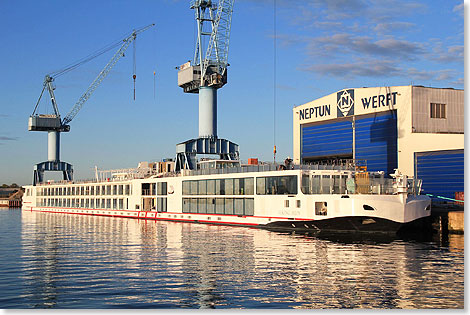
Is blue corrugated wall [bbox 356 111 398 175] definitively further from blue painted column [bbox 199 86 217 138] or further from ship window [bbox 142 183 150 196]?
ship window [bbox 142 183 150 196]

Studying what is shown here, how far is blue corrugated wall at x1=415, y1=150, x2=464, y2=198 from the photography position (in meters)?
85.7

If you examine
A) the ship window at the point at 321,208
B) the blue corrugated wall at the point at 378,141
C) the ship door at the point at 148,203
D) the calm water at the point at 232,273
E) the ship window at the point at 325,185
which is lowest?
the calm water at the point at 232,273

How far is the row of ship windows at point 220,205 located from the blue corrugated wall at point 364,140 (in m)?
34.6

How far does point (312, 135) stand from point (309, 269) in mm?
81387

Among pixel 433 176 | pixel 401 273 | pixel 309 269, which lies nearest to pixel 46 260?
pixel 309 269

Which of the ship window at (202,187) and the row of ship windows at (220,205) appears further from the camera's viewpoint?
the ship window at (202,187)

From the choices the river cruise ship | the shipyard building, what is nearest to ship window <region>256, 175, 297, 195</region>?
the river cruise ship

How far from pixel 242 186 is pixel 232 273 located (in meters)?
41.3

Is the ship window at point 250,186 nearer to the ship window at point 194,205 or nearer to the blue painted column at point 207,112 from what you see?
the ship window at point 194,205

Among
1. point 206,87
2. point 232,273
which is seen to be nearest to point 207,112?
point 206,87

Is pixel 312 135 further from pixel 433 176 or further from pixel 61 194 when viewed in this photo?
pixel 61 194

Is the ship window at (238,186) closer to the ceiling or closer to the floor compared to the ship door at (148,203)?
closer to the ceiling

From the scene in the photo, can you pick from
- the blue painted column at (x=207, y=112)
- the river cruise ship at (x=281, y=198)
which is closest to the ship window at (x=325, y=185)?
the river cruise ship at (x=281, y=198)

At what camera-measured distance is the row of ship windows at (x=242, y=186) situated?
70375 millimetres
